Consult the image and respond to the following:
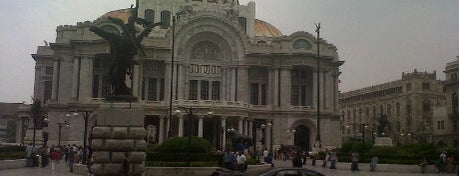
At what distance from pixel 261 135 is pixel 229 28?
1522 cm

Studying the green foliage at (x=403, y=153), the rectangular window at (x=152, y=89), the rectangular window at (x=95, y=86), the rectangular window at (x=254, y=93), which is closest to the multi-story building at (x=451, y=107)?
the rectangular window at (x=254, y=93)

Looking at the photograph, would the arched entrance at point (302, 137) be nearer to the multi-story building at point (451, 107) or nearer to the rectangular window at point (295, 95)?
the rectangular window at point (295, 95)

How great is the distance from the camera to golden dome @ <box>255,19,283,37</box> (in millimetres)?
89438

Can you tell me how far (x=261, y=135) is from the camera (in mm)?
75938

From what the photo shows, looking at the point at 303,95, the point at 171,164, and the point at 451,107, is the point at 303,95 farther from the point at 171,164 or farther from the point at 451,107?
the point at 171,164

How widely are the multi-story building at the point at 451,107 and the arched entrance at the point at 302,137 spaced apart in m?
22.9

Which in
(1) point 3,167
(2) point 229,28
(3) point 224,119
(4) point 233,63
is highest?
(2) point 229,28

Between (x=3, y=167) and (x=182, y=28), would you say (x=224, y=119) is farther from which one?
(x=3, y=167)

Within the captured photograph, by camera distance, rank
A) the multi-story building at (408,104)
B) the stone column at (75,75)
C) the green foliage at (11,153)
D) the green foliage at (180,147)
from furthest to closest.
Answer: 1. the multi-story building at (408,104)
2. the stone column at (75,75)
3. the green foliage at (11,153)
4. the green foliage at (180,147)

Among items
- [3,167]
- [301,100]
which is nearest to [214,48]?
[301,100]

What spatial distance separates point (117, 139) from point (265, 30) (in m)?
70.8

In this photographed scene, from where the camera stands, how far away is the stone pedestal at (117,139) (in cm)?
2116

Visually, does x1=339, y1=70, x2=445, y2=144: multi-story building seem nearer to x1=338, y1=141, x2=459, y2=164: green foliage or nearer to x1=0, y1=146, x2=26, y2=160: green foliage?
x1=338, y1=141, x2=459, y2=164: green foliage

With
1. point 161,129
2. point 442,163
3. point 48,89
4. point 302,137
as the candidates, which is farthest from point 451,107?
point 48,89
